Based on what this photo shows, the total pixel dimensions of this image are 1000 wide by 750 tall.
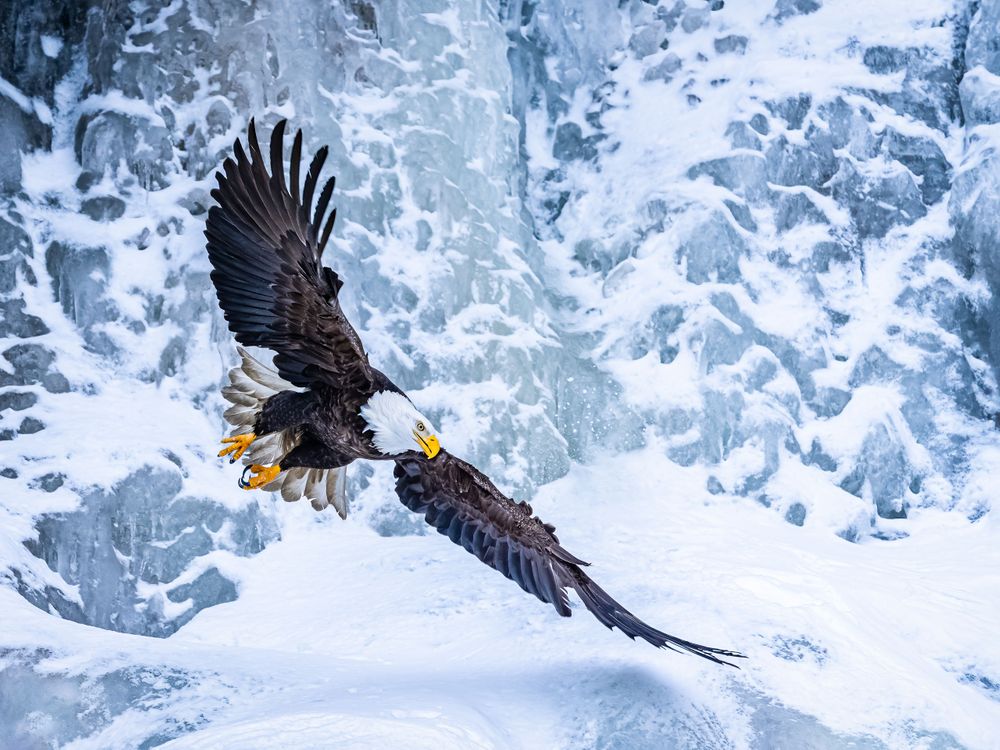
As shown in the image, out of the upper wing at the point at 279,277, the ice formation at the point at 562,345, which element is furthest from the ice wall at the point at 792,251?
the upper wing at the point at 279,277

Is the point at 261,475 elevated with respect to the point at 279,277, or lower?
lower

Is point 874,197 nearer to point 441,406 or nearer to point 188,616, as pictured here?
point 441,406

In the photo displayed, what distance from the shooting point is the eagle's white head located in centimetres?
433

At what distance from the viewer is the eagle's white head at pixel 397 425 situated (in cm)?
433

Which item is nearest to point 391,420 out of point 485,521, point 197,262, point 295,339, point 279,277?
point 295,339

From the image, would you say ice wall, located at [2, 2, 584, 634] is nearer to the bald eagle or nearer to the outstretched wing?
the bald eagle

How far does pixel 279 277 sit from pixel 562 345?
6045 millimetres

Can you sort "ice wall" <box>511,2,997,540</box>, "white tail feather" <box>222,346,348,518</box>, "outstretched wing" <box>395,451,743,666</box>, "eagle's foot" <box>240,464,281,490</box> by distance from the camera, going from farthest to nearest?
"ice wall" <box>511,2,997,540</box> → "outstretched wing" <box>395,451,743,666</box> → "white tail feather" <box>222,346,348,518</box> → "eagle's foot" <box>240,464,281,490</box>

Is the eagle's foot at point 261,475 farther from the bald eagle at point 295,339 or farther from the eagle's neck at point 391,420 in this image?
the eagle's neck at point 391,420

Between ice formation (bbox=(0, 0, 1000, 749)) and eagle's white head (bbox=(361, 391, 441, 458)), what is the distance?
1.91 metres

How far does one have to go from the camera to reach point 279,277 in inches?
176

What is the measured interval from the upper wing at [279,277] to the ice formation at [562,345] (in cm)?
210

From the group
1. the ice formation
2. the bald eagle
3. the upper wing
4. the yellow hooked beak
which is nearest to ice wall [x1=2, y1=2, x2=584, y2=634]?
the ice formation

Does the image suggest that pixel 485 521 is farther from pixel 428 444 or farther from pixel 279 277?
pixel 279 277
